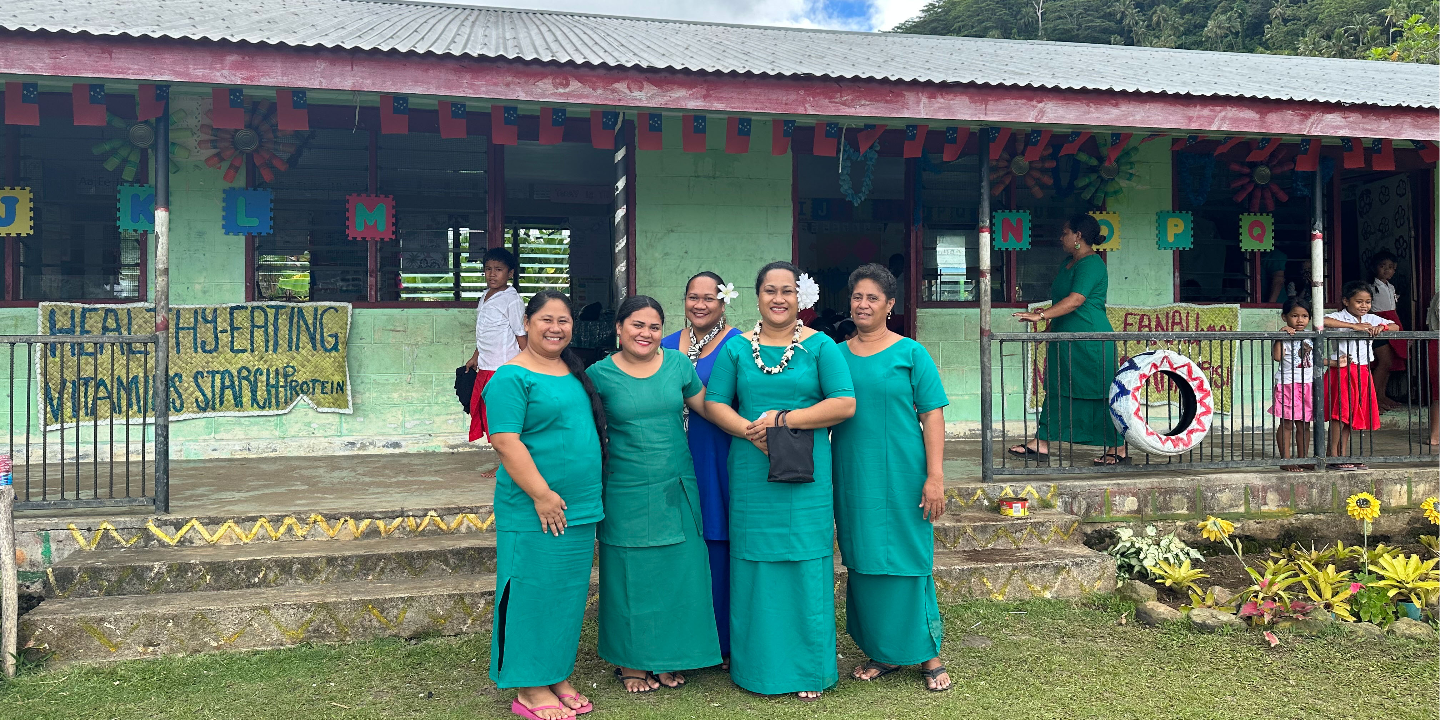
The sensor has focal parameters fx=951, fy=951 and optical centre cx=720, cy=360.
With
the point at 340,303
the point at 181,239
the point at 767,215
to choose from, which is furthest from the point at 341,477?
the point at 767,215

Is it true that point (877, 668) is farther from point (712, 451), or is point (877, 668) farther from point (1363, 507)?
point (1363, 507)

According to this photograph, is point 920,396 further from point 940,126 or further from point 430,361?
point 430,361

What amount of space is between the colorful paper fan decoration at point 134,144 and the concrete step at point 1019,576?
17.6 ft

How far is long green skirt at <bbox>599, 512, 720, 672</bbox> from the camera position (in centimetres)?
341

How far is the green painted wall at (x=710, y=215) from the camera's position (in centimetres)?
741

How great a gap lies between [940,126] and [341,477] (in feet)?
14.6

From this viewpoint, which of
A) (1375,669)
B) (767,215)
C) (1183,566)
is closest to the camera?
(1375,669)

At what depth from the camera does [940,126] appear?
246 inches

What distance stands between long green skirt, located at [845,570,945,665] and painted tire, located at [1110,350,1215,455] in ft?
8.93

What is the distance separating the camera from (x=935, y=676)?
141 inches

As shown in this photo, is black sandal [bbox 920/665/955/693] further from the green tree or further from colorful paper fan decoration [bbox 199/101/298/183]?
the green tree

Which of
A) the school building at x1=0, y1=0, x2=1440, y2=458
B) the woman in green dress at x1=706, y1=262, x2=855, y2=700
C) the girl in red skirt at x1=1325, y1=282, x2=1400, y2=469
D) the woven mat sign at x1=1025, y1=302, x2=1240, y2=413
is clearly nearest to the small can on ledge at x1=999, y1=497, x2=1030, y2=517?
the school building at x1=0, y1=0, x2=1440, y2=458

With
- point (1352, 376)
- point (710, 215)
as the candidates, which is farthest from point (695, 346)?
point (1352, 376)

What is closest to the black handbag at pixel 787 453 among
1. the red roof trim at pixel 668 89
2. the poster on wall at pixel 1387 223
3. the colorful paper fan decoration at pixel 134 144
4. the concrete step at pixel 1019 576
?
the concrete step at pixel 1019 576
